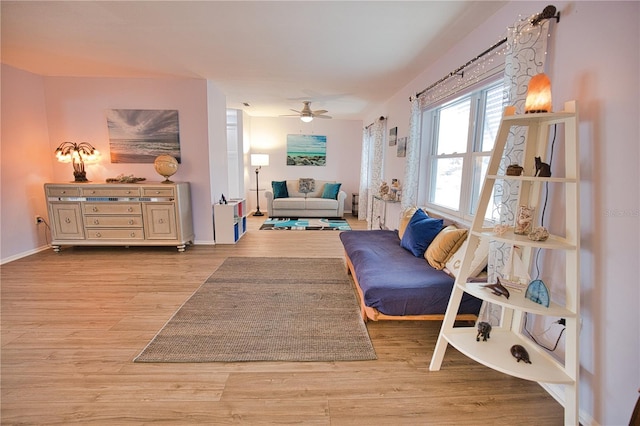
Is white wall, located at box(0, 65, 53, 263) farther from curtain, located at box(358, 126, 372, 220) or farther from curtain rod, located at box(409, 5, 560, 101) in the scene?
curtain, located at box(358, 126, 372, 220)

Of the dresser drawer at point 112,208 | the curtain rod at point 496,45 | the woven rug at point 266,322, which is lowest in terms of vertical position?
the woven rug at point 266,322

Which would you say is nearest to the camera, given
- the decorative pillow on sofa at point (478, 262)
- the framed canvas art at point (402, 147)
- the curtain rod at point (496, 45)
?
the curtain rod at point (496, 45)

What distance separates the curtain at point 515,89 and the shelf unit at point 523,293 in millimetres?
95

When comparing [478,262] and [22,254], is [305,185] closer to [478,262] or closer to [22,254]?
[22,254]

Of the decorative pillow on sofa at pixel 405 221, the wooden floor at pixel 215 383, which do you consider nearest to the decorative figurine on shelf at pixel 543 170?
the wooden floor at pixel 215 383

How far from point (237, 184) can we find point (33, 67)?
3.67m

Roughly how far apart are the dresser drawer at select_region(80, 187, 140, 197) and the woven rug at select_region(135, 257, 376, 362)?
173cm

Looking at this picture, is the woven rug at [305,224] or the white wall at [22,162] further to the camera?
the woven rug at [305,224]

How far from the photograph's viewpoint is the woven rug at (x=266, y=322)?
183 centimetres

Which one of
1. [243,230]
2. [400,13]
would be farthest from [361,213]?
[400,13]

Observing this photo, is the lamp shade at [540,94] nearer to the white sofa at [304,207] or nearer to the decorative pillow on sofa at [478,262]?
the decorative pillow on sofa at [478,262]

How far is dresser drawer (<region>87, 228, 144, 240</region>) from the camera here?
381 centimetres

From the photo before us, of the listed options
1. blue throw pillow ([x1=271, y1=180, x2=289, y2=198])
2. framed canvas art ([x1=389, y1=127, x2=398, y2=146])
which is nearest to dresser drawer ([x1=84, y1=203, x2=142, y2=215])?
blue throw pillow ([x1=271, y1=180, x2=289, y2=198])

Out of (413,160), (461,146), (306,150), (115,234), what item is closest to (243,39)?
(413,160)
